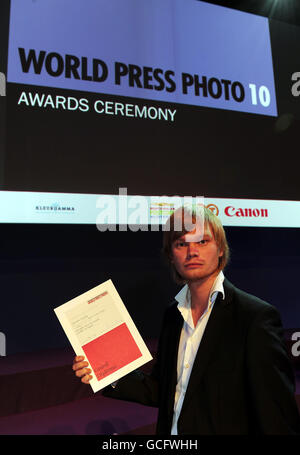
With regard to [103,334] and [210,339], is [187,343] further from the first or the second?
[103,334]

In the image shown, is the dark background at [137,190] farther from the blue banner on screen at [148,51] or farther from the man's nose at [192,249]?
the man's nose at [192,249]

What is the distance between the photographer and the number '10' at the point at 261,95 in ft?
8.75

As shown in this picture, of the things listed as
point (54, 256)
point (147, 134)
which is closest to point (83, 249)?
point (54, 256)

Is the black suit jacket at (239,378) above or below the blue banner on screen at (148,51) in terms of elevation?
below

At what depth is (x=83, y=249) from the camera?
229cm

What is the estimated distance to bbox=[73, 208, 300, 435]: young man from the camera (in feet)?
2.88

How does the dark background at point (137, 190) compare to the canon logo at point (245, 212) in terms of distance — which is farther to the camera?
the canon logo at point (245, 212)

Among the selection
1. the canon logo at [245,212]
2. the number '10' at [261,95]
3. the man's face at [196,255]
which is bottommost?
the man's face at [196,255]

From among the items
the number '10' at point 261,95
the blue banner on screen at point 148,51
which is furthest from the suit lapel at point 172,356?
the number '10' at point 261,95

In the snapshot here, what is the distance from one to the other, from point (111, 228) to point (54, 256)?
407mm

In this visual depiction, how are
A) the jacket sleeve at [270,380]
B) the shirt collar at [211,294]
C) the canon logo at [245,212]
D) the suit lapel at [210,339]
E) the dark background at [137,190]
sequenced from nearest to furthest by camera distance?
the jacket sleeve at [270,380]
the suit lapel at [210,339]
the shirt collar at [211,294]
the dark background at [137,190]
the canon logo at [245,212]

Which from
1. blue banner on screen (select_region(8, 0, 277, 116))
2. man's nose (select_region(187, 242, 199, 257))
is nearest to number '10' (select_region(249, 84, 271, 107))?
blue banner on screen (select_region(8, 0, 277, 116))

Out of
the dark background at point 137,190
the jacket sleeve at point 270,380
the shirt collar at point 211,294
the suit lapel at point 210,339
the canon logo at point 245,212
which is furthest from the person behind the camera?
the canon logo at point 245,212

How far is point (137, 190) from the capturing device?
7.36 feet
